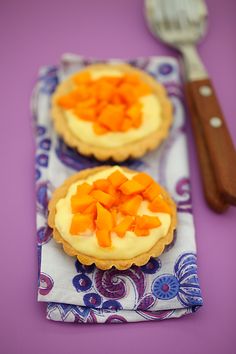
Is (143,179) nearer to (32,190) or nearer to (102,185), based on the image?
(102,185)

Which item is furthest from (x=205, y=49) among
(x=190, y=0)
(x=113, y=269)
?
(x=113, y=269)

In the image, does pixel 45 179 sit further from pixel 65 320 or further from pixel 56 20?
pixel 56 20

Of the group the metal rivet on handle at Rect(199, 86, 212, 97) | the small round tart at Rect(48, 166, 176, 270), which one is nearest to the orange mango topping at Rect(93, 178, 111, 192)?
the small round tart at Rect(48, 166, 176, 270)

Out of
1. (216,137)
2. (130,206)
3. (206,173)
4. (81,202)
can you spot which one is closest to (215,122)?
(216,137)

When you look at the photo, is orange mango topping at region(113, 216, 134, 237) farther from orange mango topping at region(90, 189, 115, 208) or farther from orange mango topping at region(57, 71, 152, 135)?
orange mango topping at region(57, 71, 152, 135)

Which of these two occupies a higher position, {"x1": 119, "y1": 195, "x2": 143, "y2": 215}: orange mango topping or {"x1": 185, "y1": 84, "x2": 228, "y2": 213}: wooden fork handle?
{"x1": 185, "y1": 84, "x2": 228, "y2": 213}: wooden fork handle

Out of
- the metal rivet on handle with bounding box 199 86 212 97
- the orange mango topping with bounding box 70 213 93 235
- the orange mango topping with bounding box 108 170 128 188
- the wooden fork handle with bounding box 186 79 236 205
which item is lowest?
the orange mango topping with bounding box 70 213 93 235
